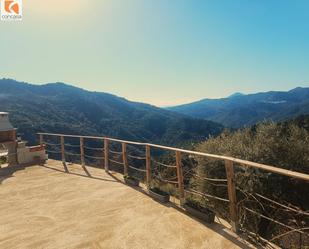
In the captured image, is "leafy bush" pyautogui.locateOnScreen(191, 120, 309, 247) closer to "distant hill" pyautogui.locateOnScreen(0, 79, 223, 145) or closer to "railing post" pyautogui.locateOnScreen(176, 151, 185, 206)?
"railing post" pyautogui.locateOnScreen(176, 151, 185, 206)

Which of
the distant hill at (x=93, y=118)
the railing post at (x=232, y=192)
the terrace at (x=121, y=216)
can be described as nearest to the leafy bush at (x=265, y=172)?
the terrace at (x=121, y=216)

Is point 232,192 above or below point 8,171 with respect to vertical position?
above

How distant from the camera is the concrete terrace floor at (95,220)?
348cm

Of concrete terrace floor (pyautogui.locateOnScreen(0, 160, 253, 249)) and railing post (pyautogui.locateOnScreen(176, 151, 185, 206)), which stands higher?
railing post (pyautogui.locateOnScreen(176, 151, 185, 206))

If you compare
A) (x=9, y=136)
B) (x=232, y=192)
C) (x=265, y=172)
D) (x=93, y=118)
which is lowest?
(x=265, y=172)

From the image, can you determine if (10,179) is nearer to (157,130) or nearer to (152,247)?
(152,247)

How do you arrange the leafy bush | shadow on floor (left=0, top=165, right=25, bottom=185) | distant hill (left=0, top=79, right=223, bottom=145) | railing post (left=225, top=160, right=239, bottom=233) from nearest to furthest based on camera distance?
1. railing post (left=225, top=160, right=239, bottom=233)
2. shadow on floor (left=0, top=165, right=25, bottom=185)
3. the leafy bush
4. distant hill (left=0, top=79, right=223, bottom=145)

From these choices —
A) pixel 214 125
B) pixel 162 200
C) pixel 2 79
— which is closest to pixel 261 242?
Result: pixel 162 200

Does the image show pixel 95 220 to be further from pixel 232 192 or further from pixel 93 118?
pixel 93 118

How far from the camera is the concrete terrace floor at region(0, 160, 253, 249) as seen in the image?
3.48m

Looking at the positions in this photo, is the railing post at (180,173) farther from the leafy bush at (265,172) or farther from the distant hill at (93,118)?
the distant hill at (93,118)

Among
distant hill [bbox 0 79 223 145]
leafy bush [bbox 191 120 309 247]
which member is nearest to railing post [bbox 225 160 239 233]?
leafy bush [bbox 191 120 309 247]

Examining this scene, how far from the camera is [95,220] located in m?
4.24

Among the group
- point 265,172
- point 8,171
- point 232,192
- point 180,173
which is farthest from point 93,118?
point 232,192
